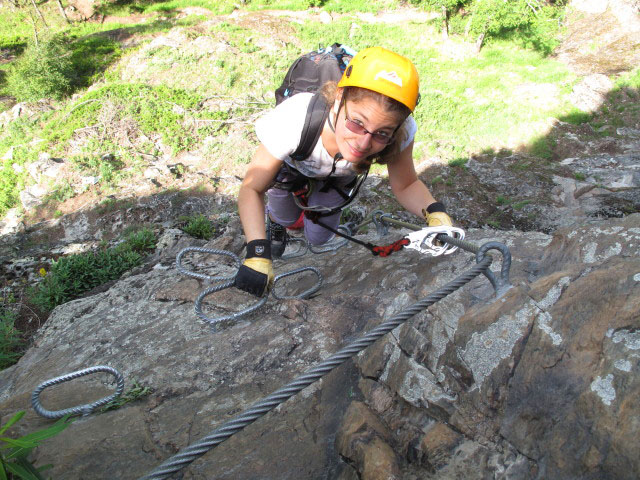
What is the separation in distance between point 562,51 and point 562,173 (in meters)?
9.36

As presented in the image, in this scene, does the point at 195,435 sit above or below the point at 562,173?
above

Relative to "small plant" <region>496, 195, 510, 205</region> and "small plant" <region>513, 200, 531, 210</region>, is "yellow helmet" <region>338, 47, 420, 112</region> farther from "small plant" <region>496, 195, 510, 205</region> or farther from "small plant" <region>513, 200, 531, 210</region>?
"small plant" <region>496, 195, 510, 205</region>

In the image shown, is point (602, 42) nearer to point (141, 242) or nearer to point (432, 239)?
point (432, 239)

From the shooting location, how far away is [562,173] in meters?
8.67

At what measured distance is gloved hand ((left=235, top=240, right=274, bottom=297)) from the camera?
2.30m

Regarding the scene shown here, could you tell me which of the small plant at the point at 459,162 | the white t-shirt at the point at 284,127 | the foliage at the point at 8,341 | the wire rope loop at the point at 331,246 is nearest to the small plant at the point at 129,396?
the white t-shirt at the point at 284,127

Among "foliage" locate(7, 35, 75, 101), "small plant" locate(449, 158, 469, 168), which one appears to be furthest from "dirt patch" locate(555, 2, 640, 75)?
"foliage" locate(7, 35, 75, 101)

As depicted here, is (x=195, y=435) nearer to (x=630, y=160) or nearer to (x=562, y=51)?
(x=630, y=160)

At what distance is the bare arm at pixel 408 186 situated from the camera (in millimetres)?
2852

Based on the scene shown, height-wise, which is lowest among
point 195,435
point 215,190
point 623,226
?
point 215,190

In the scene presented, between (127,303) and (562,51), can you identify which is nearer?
(127,303)

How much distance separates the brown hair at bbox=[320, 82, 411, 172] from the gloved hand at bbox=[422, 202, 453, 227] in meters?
0.46

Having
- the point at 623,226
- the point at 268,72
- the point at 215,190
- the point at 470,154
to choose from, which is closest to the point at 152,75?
the point at 268,72

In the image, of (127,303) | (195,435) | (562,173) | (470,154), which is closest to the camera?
(195,435)
